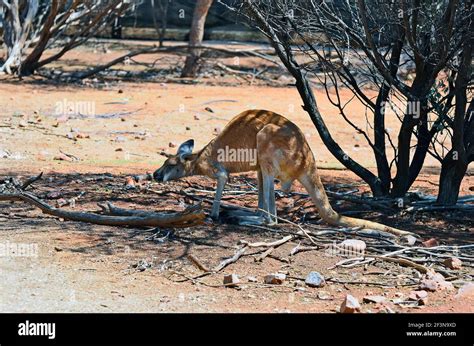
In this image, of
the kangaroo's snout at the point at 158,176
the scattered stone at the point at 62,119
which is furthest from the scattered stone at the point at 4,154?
the kangaroo's snout at the point at 158,176

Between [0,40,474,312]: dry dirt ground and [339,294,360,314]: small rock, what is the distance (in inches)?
7.9

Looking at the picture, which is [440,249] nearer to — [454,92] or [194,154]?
[454,92]

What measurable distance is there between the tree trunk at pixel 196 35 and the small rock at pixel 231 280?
13.6 m

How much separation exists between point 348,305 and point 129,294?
147 centimetres

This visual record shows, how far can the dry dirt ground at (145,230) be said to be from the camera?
6117 mm

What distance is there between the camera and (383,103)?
920 cm

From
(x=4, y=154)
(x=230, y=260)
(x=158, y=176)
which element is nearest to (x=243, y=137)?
(x=158, y=176)

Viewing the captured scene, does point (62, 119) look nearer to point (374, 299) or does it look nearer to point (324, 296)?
point (324, 296)

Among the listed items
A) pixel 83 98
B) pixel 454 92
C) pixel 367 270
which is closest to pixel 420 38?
pixel 454 92

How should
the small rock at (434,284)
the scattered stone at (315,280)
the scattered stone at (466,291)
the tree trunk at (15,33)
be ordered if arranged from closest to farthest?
the scattered stone at (466,291), the small rock at (434,284), the scattered stone at (315,280), the tree trunk at (15,33)

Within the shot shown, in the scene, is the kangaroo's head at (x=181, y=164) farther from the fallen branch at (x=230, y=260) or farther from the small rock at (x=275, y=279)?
the small rock at (x=275, y=279)

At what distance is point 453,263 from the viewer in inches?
276

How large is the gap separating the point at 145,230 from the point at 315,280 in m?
1.83

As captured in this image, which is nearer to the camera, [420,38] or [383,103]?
[420,38]
